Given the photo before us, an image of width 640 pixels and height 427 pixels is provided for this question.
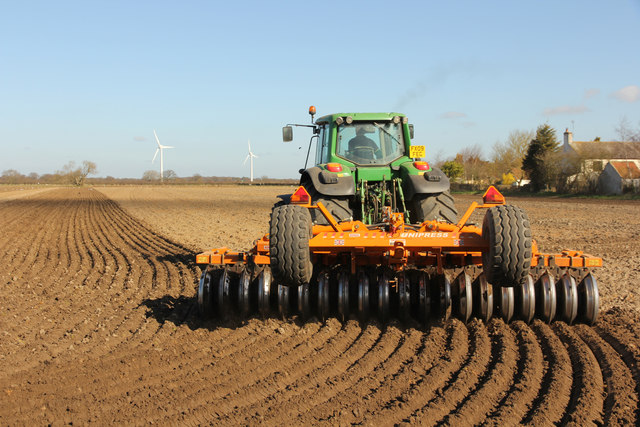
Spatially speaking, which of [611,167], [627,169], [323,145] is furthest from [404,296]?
→ [627,169]

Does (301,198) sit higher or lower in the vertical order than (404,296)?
higher

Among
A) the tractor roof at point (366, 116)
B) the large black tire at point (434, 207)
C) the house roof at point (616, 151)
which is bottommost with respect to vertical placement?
the large black tire at point (434, 207)

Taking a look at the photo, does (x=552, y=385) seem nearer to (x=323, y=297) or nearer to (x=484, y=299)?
(x=484, y=299)

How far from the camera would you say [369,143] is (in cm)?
730

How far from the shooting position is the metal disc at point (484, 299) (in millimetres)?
5832

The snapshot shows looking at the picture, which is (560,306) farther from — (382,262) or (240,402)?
(240,402)

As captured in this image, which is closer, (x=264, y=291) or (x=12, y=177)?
(x=264, y=291)

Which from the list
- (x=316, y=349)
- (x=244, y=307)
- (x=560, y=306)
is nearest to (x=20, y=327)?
(x=244, y=307)

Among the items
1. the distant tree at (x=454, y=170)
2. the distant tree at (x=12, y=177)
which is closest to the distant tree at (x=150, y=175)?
the distant tree at (x=12, y=177)

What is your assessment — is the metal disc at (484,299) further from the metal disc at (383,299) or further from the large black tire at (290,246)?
the large black tire at (290,246)

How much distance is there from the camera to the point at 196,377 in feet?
14.8

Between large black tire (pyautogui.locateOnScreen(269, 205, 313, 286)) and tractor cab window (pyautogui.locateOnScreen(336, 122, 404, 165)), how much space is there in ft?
7.09

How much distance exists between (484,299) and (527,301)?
1.35 feet

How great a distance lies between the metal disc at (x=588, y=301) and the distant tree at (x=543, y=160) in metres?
36.2
